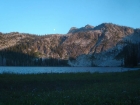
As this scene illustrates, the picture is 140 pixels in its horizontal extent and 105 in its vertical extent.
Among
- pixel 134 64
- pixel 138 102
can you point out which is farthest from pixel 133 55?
pixel 138 102

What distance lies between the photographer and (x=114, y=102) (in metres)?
15.6

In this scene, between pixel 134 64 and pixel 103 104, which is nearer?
pixel 103 104

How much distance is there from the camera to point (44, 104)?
15.3 metres

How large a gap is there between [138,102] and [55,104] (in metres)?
6.01

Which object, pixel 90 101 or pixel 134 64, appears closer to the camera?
pixel 90 101

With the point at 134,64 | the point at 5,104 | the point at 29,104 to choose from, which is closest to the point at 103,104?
the point at 29,104

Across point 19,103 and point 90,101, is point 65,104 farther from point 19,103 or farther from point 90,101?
point 19,103

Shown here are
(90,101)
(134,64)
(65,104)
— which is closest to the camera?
(65,104)

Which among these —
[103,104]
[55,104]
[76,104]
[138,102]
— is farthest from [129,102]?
[55,104]

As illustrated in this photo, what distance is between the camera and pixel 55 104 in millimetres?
15000

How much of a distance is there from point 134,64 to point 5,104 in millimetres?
177463

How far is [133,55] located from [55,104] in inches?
6954

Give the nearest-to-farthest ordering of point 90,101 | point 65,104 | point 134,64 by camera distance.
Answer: point 65,104 → point 90,101 → point 134,64

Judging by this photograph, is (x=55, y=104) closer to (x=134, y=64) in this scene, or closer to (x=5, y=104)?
(x=5, y=104)
